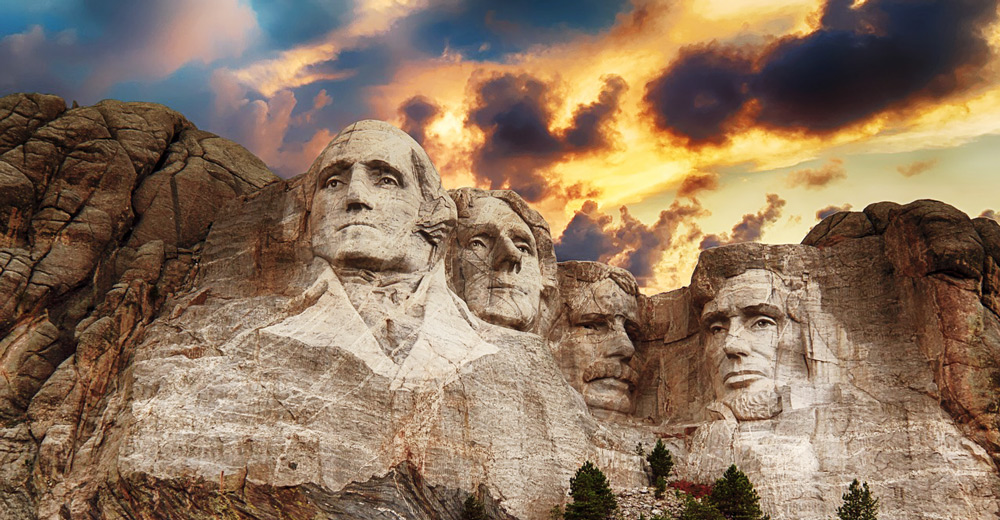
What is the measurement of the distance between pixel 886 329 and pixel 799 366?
2185mm

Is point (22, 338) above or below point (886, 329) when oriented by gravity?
below

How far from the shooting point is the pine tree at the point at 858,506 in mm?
29500

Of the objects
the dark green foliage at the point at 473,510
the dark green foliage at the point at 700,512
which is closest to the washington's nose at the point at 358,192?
the dark green foliage at the point at 473,510

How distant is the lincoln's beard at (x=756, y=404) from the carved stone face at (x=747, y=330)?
17cm

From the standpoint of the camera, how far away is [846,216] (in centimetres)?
3522

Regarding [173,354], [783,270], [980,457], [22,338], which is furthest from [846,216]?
[22,338]

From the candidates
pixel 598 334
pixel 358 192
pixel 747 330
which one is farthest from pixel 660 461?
pixel 358 192

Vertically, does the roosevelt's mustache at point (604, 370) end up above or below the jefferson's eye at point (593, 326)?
below

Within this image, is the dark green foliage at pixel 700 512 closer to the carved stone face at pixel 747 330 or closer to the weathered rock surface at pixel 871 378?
the weathered rock surface at pixel 871 378

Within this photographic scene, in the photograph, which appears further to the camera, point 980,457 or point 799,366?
point 799,366

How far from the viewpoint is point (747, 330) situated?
3378 centimetres

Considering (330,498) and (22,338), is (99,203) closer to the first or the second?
(22,338)

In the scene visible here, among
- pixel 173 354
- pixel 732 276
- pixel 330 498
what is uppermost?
pixel 732 276

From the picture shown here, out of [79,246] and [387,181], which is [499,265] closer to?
[387,181]
